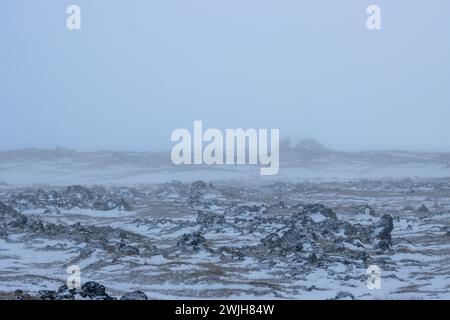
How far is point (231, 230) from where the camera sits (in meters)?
11.9

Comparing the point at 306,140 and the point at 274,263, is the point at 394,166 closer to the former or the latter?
the point at 306,140

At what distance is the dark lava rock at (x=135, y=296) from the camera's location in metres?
9.24

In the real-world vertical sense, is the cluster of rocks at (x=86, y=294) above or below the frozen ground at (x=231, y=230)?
below

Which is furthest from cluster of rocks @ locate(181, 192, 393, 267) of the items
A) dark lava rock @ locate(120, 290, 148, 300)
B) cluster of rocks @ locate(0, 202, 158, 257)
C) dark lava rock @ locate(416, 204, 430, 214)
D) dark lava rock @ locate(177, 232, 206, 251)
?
dark lava rock @ locate(120, 290, 148, 300)

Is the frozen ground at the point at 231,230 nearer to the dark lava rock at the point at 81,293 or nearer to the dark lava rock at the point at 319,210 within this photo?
the dark lava rock at the point at 319,210

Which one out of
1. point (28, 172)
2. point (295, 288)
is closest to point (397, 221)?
point (295, 288)

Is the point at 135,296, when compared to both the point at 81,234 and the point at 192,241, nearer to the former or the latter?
the point at 192,241

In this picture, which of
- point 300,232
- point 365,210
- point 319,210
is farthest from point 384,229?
point 300,232


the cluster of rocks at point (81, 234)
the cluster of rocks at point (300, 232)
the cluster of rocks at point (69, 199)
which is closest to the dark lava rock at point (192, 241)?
the cluster of rocks at point (300, 232)

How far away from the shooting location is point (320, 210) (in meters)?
11.9

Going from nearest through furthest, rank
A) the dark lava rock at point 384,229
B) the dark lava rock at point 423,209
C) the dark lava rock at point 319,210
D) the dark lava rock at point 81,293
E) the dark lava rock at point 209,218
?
1. the dark lava rock at point 81,293
2. the dark lava rock at point 384,229
3. the dark lava rock at point 423,209
4. the dark lava rock at point 319,210
5. the dark lava rock at point 209,218

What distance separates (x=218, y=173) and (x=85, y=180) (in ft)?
10.5

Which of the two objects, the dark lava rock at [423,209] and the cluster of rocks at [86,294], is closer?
the cluster of rocks at [86,294]
